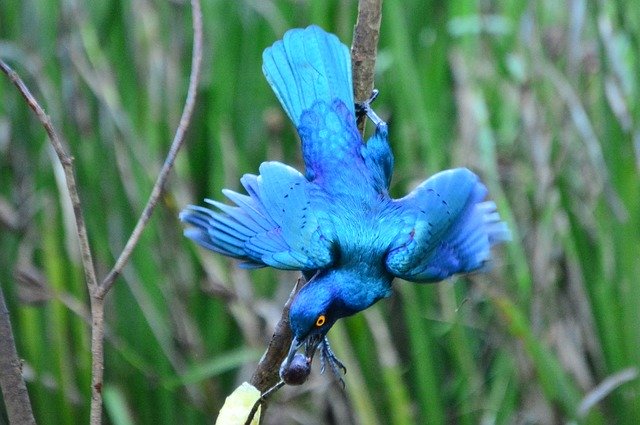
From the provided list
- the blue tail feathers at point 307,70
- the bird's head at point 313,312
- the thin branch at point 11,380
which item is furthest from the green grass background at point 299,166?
the thin branch at point 11,380

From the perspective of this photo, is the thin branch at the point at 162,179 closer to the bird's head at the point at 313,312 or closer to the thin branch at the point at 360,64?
the thin branch at the point at 360,64

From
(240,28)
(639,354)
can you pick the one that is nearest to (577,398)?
(639,354)

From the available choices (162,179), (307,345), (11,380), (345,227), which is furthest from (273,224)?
(11,380)

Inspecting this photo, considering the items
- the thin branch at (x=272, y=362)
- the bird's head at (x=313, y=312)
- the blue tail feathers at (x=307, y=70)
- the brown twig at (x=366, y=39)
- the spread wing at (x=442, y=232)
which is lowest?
the thin branch at (x=272, y=362)

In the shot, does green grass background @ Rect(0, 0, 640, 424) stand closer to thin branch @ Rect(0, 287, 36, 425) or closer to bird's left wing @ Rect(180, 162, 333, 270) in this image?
bird's left wing @ Rect(180, 162, 333, 270)

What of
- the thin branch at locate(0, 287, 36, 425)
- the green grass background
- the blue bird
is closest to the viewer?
the thin branch at locate(0, 287, 36, 425)

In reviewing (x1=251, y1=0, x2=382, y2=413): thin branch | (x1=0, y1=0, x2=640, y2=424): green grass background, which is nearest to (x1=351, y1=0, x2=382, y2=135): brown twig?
(x1=251, y1=0, x2=382, y2=413): thin branch
